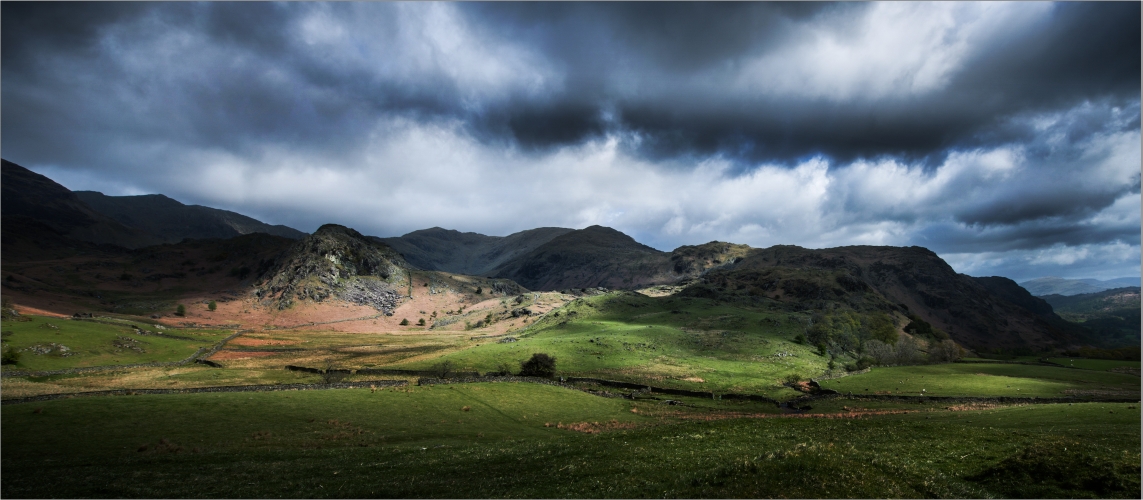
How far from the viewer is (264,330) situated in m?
154

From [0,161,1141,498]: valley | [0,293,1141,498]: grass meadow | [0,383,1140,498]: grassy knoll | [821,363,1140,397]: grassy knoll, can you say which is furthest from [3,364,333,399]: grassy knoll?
[821,363,1140,397]: grassy knoll

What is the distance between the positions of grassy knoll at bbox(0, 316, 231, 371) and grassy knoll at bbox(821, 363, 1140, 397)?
12927 cm

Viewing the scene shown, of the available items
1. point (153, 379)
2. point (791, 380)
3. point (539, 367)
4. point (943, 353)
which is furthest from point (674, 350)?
point (153, 379)

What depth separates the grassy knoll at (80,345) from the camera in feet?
240

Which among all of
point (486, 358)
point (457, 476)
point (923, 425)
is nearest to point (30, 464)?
point (457, 476)

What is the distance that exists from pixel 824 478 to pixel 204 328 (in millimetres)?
179290

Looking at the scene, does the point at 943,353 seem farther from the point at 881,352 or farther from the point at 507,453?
the point at 507,453

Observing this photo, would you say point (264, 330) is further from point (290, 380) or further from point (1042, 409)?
point (1042, 409)

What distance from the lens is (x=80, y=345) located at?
8106cm

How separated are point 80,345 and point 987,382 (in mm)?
157005

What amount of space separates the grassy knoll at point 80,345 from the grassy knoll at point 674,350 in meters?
52.7

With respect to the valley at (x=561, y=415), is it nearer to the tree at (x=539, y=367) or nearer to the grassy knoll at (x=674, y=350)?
the grassy knoll at (x=674, y=350)

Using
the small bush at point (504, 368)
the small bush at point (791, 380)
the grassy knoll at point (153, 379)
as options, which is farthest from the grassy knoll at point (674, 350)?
the grassy knoll at point (153, 379)

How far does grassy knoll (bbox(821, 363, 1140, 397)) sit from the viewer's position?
6206 cm
